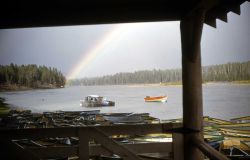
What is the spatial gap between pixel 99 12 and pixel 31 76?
10.0 m

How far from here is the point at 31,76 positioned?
38.4 ft

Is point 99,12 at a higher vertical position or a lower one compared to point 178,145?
higher

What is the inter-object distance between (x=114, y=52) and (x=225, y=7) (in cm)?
1143

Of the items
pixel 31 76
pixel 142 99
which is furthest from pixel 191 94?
pixel 31 76

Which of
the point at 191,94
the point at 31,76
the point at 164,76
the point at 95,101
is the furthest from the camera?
the point at 164,76

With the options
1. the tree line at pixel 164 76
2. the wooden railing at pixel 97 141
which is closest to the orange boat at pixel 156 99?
the tree line at pixel 164 76

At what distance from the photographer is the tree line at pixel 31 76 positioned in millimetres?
10870

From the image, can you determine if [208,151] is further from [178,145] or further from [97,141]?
[97,141]

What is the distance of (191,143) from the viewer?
2211mm

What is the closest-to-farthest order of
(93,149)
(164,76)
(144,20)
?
(93,149), (144,20), (164,76)

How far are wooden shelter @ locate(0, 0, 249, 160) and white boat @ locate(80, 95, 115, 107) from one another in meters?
9.35

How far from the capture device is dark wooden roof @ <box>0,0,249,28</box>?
7.36 ft

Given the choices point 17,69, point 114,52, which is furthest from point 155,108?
point 17,69

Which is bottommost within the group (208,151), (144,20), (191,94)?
(208,151)
